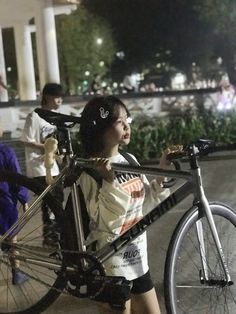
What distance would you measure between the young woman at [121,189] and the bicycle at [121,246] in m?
0.06

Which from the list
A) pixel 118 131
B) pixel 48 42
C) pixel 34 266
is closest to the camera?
pixel 118 131

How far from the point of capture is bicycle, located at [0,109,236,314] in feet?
9.82

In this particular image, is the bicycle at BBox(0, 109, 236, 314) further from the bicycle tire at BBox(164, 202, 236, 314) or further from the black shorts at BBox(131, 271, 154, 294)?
the black shorts at BBox(131, 271, 154, 294)

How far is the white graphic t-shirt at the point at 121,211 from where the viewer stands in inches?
119

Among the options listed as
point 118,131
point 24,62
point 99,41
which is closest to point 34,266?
point 118,131

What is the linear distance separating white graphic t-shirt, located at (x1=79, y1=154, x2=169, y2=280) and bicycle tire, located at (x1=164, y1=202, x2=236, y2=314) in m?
0.23

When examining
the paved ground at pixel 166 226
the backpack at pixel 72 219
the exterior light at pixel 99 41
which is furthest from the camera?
the exterior light at pixel 99 41

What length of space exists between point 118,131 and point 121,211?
0.42 metres

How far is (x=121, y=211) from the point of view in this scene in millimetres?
3014

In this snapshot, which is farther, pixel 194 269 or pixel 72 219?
pixel 194 269

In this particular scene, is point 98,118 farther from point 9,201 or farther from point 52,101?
point 52,101

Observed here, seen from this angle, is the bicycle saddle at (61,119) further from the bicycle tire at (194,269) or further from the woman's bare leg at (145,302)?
the woman's bare leg at (145,302)

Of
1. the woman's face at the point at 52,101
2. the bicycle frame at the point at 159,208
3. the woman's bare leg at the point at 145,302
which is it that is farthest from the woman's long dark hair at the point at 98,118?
the woman's face at the point at 52,101

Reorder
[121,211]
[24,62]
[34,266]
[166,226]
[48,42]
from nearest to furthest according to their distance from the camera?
[121,211] → [34,266] → [166,226] → [48,42] → [24,62]
